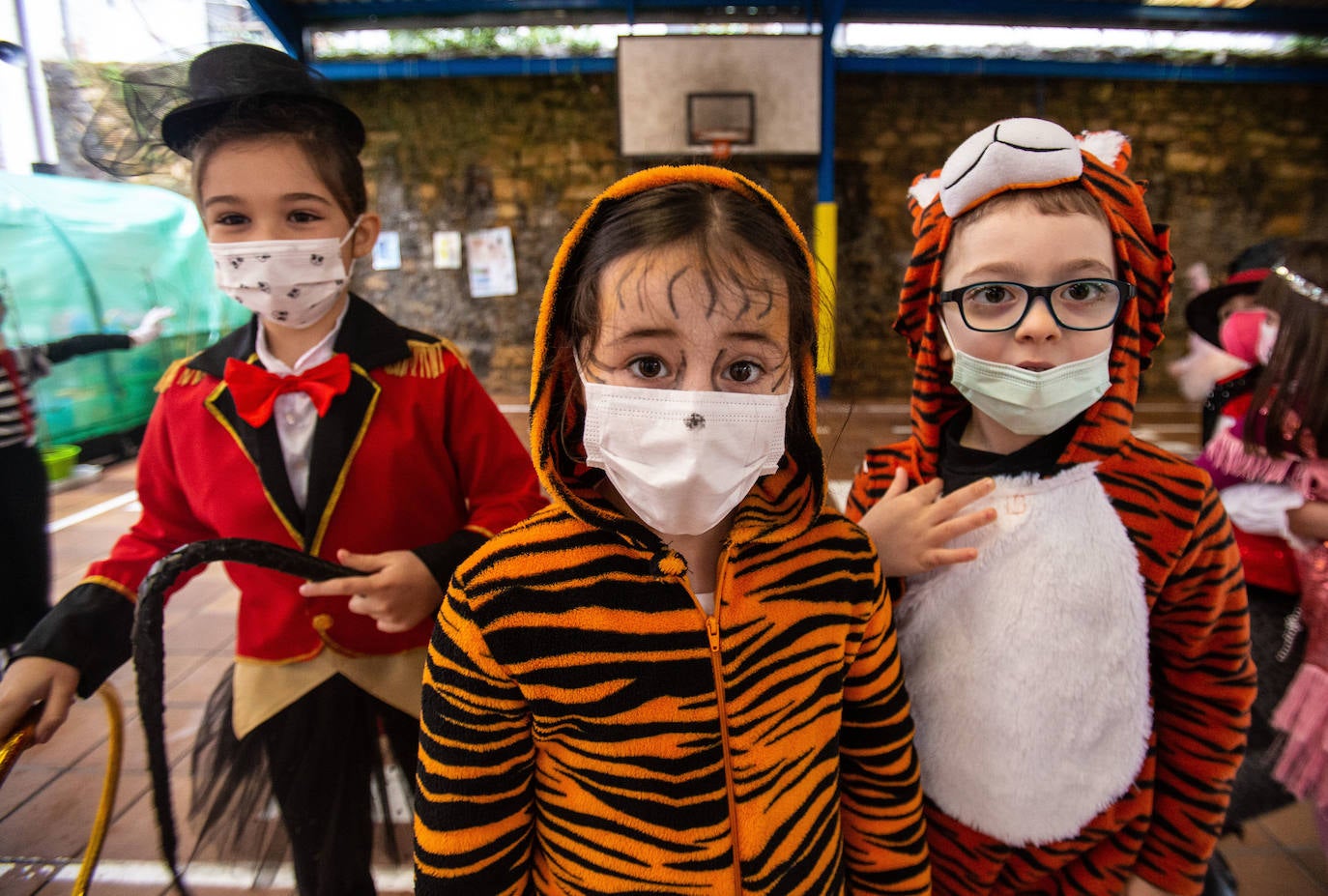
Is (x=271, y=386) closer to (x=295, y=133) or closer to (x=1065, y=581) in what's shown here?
(x=295, y=133)

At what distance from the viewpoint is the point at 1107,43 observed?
652cm

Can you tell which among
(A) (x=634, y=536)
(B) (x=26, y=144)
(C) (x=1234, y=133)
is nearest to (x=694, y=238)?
(A) (x=634, y=536)

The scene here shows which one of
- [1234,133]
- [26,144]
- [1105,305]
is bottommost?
[1105,305]

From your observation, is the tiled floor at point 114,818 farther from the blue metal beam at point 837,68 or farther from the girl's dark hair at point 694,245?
the blue metal beam at point 837,68

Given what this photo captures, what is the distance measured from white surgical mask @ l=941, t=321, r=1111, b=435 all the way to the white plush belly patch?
108 millimetres

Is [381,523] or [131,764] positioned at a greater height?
[381,523]

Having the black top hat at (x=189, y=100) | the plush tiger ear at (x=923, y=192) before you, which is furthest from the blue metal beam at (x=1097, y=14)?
the black top hat at (x=189, y=100)

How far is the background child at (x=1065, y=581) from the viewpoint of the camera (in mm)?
906

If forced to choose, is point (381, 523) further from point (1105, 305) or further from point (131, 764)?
point (131, 764)

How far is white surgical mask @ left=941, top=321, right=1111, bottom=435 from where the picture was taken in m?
0.91

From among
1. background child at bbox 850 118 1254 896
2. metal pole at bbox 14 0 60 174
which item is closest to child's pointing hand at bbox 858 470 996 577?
background child at bbox 850 118 1254 896

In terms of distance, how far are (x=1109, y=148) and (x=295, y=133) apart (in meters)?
1.25

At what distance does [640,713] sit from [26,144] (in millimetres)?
1666

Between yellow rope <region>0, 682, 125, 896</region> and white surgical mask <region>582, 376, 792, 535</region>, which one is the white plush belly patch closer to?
white surgical mask <region>582, 376, 792, 535</region>
